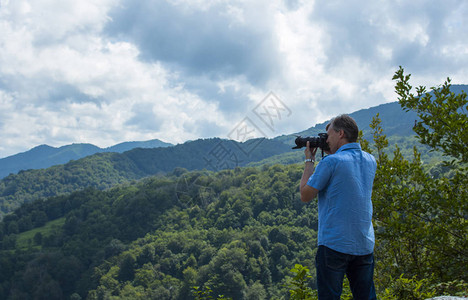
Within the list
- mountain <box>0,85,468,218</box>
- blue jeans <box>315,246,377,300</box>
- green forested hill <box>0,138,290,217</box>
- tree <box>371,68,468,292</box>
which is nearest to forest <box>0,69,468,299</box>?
tree <box>371,68,468,292</box>

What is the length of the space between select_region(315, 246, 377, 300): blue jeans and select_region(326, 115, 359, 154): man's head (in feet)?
2.36

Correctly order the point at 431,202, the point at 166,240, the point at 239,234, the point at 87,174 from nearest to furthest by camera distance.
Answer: the point at 431,202 → the point at 239,234 → the point at 166,240 → the point at 87,174

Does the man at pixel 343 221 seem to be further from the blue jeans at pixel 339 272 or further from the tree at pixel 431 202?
the tree at pixel 431 202

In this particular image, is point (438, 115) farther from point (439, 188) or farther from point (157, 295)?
point (157, 295)

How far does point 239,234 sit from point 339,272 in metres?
58.7

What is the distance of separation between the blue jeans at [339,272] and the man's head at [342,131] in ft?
2.36

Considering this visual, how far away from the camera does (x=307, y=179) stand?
7.79 feet

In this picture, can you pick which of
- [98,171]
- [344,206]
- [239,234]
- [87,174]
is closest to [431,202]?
[344,206]

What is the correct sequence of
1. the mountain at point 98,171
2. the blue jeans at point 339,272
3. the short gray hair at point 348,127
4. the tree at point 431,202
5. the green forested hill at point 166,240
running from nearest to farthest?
the blue jeans at point 339,272
the short gray hair at point 348,127
the tree at point 431,202
the green forested hill at point 166,240
the mountain at point 98,171

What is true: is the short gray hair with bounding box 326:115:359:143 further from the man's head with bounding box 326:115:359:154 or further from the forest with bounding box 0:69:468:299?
the forest with bounding box 0:69:468:299

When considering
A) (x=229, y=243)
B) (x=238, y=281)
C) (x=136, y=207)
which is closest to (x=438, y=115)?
(x=238, y=281)

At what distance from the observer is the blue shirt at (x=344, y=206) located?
6.86ft

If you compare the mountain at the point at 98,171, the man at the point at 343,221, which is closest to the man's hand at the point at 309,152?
the man at the point at 343,221

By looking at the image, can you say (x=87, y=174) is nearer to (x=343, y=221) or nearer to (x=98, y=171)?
(x=98, y=171)
